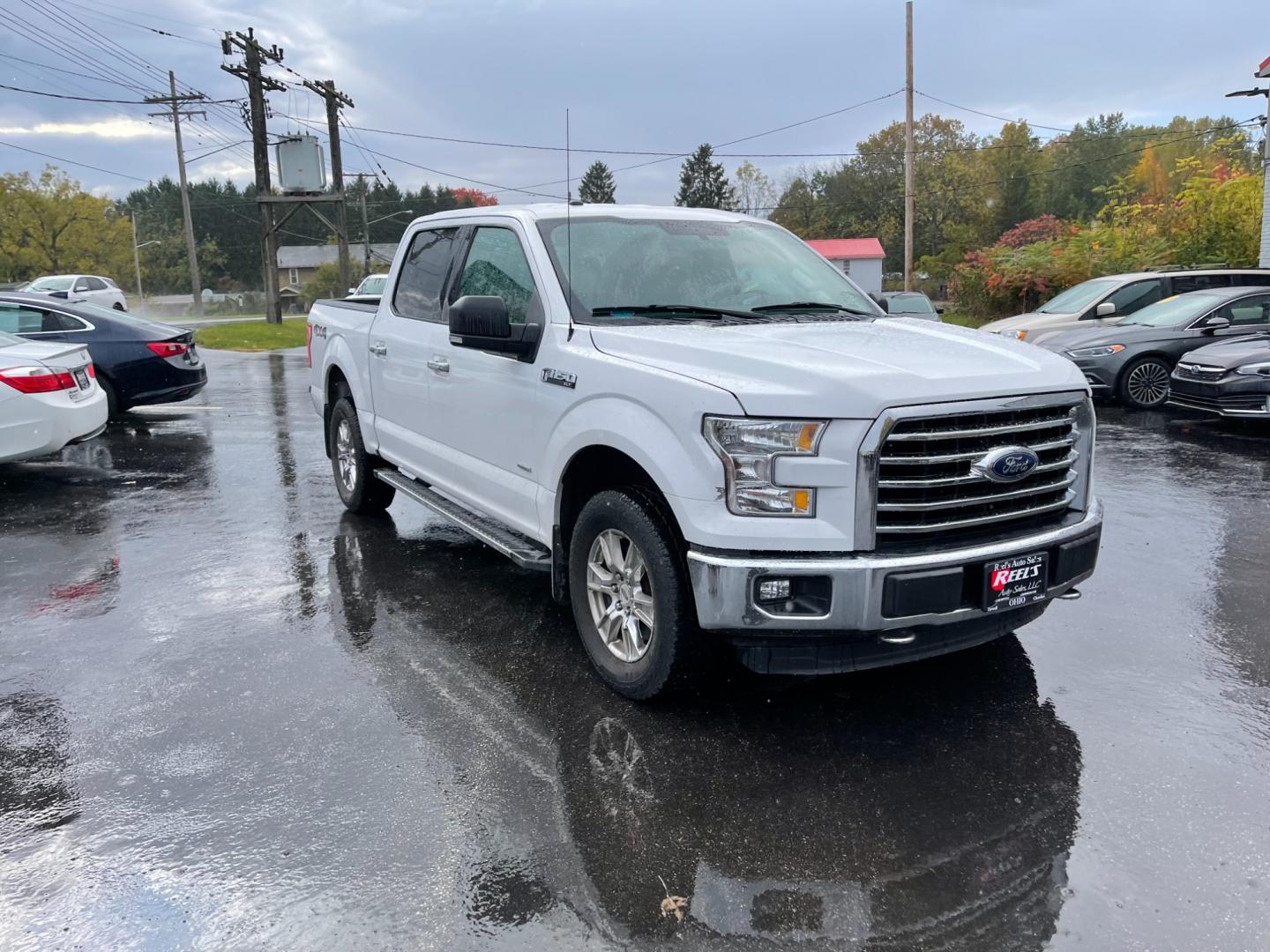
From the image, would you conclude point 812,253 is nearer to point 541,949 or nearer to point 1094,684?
point 1094,684

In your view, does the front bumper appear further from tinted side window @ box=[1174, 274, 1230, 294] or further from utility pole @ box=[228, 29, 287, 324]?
utility pole @ box=[228, 29, 287, 324]

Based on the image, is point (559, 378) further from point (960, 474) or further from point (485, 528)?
point (960, 474)

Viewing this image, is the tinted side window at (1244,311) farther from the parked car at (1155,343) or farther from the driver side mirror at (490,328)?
the driver side mirror at (490,328)

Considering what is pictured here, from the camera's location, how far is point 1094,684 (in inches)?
166

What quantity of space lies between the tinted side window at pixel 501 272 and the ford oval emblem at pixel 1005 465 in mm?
2217

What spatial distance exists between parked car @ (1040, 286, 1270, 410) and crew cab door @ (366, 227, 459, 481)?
925 cm

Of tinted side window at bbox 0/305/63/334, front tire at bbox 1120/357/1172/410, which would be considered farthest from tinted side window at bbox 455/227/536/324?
front tire at bbox 1120/357/1172/410

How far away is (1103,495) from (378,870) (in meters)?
6.60

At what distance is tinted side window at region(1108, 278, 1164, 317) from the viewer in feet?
46.4

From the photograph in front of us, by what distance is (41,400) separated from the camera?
26.7 feet

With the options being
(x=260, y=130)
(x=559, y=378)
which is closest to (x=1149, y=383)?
(x=559, y=378)

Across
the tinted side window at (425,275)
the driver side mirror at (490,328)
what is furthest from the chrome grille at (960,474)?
the tinted side window at (425,275)

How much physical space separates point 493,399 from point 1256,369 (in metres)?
8.89

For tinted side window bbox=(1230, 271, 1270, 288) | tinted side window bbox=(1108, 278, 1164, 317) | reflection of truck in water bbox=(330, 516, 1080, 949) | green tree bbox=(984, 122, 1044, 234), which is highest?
green tree bbox=(984, 122, 1044, 234)
